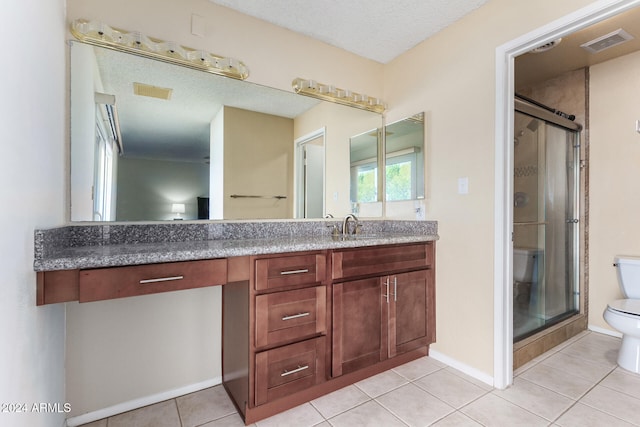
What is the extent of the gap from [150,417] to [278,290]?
3.02 ft

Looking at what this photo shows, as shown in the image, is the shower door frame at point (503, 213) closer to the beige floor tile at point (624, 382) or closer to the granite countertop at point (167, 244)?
the granite countertop at point (167, 244)

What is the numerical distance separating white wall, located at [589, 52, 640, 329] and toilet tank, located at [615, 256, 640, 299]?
234 millimetres

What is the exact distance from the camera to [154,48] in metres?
1.63

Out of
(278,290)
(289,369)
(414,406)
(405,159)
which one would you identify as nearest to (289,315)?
(278,290)

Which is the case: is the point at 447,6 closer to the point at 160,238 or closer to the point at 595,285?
the point at 160,238

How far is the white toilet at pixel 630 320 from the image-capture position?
1896 mm

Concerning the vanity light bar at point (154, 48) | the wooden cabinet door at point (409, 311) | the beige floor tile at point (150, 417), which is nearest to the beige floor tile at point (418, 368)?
the wooden cabinet door at point (409, 311)

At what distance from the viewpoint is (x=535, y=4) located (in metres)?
1.64

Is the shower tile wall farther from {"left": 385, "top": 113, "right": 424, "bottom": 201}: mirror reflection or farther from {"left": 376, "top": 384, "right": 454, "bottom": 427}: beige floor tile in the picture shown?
{"left": 376, "top": 384, "right": 454, "bottom": 427}: beige floor tile

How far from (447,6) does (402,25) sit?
0.30 metres

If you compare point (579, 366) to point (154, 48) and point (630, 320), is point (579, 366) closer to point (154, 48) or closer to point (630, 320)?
point (630, 320)

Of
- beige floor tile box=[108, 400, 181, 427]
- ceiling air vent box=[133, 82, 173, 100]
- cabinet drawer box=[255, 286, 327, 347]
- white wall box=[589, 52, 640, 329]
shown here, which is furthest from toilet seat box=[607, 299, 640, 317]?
ceiling air vent box=[133, 82, 173, 100]

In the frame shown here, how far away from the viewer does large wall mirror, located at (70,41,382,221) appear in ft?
4.97

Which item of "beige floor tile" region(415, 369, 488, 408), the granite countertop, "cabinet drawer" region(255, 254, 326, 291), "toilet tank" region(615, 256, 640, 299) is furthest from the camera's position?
"toilet tank" region(615, 256, 640, 299)
